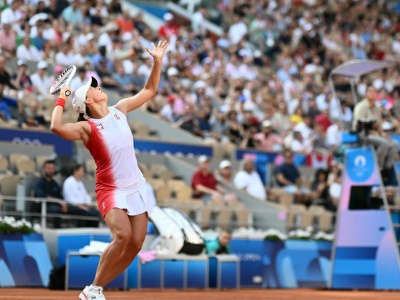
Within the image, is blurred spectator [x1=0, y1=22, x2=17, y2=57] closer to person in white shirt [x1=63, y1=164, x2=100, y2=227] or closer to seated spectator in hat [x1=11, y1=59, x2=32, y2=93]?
seated spectator in hat [x1=11, y1=59, x2=32, y2=93]

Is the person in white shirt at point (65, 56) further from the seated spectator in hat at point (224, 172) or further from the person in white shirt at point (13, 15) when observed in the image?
the seated spectator in hat at point (224, 172)

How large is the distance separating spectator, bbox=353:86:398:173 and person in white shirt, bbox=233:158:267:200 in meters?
4.28

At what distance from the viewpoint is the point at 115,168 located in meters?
11.1

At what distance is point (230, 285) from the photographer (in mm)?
18812

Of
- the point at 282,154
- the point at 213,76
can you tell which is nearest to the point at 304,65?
the point at 213,76

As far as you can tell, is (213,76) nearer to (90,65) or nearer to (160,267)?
(90,65)

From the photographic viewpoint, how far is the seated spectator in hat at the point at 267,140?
26.4m

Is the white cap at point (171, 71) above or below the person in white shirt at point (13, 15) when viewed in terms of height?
below

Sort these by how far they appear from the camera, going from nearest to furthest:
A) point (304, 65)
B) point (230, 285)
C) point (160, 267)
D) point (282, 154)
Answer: point (160, 267), point (230, 285), point (282, 154), point (304, 65)

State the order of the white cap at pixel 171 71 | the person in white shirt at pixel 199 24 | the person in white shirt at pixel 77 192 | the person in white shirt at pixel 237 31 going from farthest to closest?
1. the person in white shirt at pixel 237 31
2. the person in white shirt at pixel 199 24
3. the white cap at pixel 171 71
4. the person in white shirt at pixel 77 192

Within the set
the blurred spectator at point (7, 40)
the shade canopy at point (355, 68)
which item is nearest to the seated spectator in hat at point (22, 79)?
the blurred spectator at point (7, 40)

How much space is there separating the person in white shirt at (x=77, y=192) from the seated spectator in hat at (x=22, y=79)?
367cm

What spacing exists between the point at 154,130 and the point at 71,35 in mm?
2932

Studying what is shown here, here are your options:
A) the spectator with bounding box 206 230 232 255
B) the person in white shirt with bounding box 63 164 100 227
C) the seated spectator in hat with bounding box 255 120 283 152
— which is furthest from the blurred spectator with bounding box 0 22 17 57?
the spectator with bounding box 206 230 232 255
